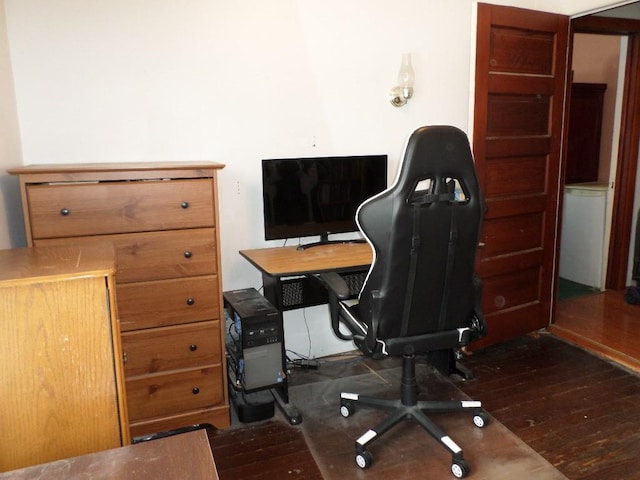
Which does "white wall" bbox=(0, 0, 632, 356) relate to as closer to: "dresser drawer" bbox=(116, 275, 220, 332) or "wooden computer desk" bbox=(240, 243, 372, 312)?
"wooden computer desk" bbox=(240, 243, 372, 312)

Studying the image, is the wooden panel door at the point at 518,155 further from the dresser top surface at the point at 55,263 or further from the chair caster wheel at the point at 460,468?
the dresser top surface at the point at 55,263

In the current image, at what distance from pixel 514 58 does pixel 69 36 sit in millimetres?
2475

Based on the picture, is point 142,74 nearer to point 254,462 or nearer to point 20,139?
point 20,139

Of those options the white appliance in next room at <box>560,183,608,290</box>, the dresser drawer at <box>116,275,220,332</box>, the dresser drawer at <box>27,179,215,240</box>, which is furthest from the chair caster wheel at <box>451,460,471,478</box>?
the white appliance in next room at <box>560,183,608,290</box>

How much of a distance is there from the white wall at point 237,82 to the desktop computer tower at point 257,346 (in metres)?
0.48

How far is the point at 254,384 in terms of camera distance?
249 cm

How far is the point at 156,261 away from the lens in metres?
2.29

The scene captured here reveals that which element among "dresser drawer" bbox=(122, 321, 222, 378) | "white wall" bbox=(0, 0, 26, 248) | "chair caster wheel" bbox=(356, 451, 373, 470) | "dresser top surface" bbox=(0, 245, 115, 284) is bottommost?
"chair caster wheel" bbox=(356, 451, 373, 470)

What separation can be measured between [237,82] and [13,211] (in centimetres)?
129

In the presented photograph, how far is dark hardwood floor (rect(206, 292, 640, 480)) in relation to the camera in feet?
7.14

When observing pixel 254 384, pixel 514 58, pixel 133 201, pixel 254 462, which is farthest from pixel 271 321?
pixel 514 58

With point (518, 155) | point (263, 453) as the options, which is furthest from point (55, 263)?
point (518, 155)

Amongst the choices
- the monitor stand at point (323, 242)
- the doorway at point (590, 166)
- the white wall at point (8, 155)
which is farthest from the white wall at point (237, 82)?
the doorway at point (590, 166)

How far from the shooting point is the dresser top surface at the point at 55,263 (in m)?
1.22
